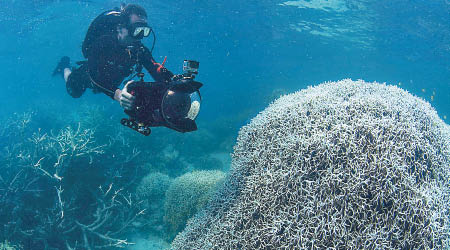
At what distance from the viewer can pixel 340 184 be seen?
2977mm

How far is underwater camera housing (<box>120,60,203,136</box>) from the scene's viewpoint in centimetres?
308

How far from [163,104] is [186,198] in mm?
3246

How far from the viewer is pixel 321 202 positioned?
9.62ft

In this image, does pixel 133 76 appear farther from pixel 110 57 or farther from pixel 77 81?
pixel 77 81

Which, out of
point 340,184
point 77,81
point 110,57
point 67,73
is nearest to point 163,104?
point 340,184

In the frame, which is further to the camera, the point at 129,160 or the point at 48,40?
the point at 48,40

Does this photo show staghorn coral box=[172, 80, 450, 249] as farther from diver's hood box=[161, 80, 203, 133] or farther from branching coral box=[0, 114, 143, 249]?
branching coral box=[0, 114, 143, 249]

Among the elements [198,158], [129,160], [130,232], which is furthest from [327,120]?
[198,158]

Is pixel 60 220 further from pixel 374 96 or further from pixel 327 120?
pixel 374 96

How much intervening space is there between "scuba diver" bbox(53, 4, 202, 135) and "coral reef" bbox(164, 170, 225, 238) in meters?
2.56

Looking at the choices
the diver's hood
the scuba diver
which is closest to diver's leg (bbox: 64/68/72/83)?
the scuba diver

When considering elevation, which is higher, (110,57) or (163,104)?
(110,57)

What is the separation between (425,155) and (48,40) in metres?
52.7

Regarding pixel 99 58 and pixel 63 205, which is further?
pixel 63 205
